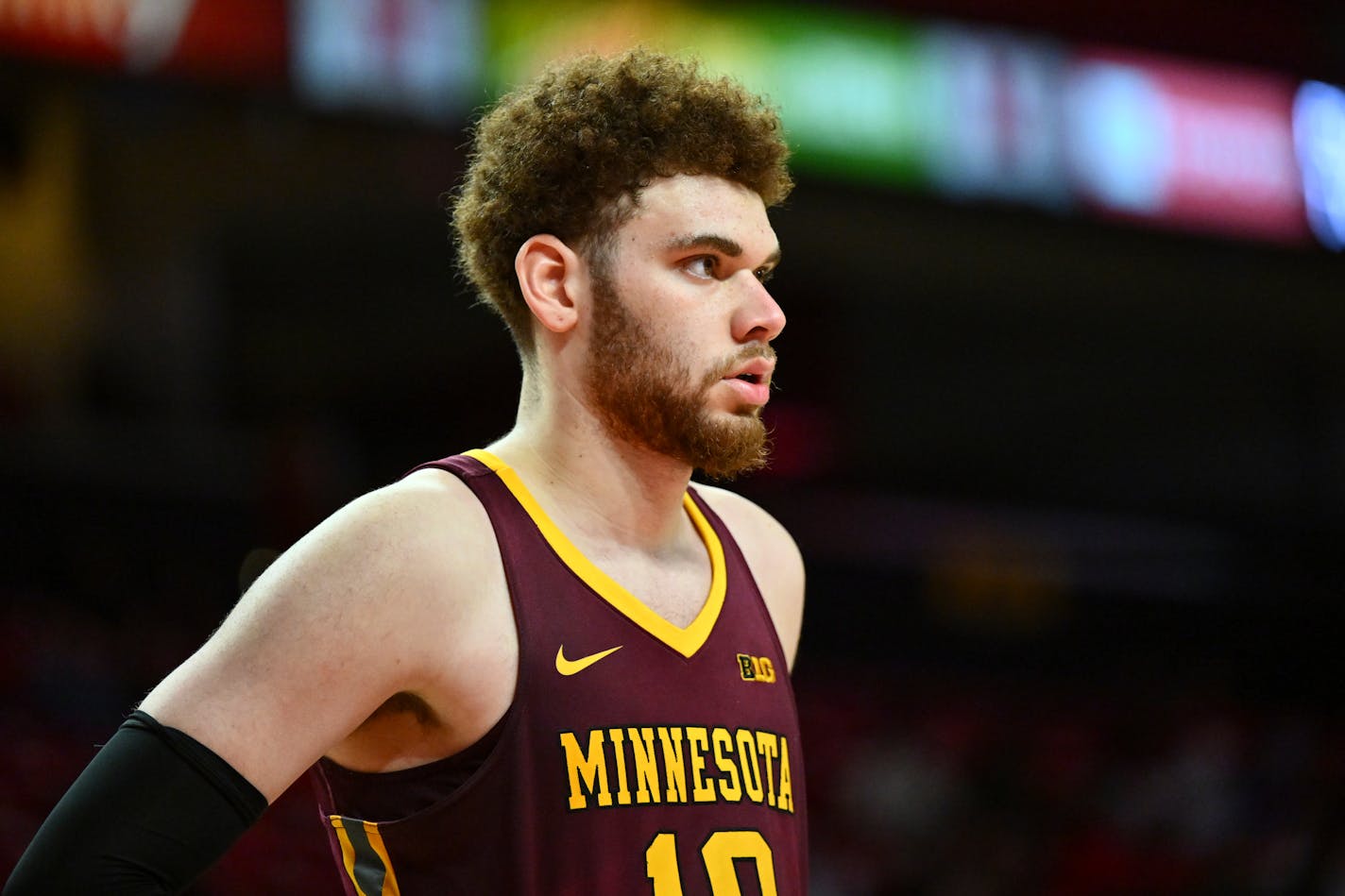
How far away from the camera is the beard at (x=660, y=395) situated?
2244 mm

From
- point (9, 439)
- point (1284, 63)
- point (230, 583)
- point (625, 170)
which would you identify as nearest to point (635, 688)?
point (625, 170)

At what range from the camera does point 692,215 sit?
7.44 feet

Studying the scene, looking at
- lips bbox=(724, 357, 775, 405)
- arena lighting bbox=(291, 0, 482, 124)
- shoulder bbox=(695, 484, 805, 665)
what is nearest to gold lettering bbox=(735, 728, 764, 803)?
shoulder bbox=(695, 484, 805, 665)

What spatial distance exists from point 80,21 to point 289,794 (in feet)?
11.1

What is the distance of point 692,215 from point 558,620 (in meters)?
0.60

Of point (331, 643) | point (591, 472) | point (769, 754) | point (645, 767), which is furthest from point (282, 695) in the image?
point (769, 754)

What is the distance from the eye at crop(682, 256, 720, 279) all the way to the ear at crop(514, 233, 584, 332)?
0.51 feet

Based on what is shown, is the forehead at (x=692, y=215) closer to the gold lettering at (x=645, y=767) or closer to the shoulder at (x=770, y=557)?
the shoulder at (x=770, y=557)

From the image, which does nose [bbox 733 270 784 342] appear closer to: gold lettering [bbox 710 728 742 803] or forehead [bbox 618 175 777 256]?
forehead [bbox 618 175 777 256]

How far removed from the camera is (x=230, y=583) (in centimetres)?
931

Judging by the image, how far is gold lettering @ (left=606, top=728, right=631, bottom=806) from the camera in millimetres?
2049

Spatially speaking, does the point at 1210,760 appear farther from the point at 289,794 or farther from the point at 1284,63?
the point at 289,794

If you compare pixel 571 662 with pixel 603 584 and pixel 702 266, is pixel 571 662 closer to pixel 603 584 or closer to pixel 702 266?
pixel 603 584

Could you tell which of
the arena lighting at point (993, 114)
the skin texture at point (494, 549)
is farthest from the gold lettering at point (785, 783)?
the arena lighting at point (993, 114)
